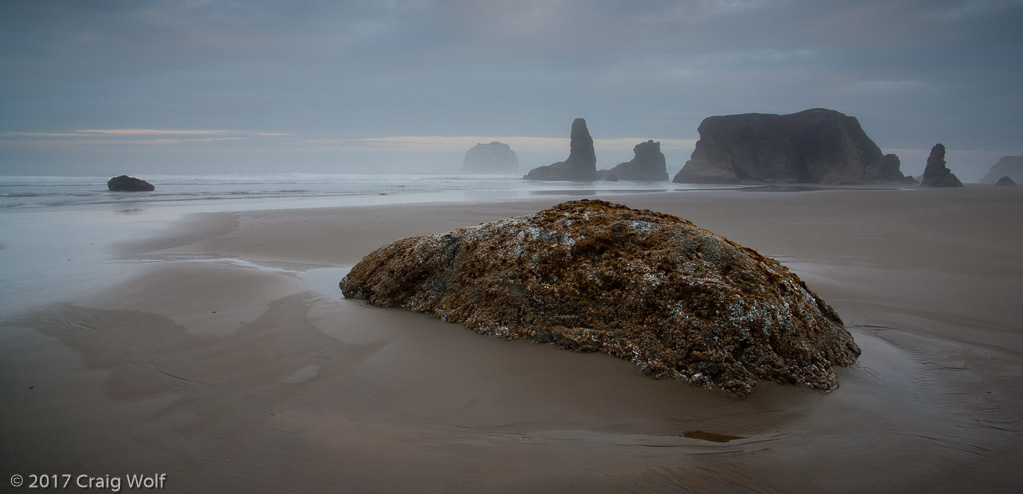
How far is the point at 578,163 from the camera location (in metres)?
101

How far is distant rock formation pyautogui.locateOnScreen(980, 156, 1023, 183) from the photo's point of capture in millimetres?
121875

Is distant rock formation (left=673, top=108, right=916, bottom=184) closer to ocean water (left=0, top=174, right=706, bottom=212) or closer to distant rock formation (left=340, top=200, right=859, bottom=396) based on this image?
ocean water (left=0, top=174, right=706, bottom=212)

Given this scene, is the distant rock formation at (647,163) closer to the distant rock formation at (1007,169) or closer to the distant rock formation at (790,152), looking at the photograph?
the distant rock formation at (790,152)

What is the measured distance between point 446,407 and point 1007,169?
182512 millimetres

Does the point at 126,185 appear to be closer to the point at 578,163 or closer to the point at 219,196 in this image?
the point at 219,196

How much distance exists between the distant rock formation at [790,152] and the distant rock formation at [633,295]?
2942 inches

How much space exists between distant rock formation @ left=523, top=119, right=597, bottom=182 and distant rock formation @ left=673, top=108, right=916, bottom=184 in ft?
73.5

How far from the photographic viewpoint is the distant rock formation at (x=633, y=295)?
10.9ft

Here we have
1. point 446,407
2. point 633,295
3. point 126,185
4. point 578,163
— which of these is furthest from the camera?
point 578,163

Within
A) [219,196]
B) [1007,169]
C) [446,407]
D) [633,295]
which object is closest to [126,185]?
[219,196]

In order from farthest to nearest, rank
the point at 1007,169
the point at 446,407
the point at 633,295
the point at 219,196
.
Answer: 1. the point at 1007,169
2. the point at 219,196
3. the point at 633,295
4. the point at 446,407

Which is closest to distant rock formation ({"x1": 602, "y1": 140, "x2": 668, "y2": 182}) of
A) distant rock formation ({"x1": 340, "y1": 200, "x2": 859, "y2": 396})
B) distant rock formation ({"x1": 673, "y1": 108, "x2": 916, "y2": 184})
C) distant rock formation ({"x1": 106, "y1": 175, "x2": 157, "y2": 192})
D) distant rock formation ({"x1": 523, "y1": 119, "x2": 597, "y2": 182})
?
distant rock formation ({"x1": 523, "y1": 119, "x2": 597, "y2": 182})

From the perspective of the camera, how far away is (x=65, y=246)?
8.84 meters

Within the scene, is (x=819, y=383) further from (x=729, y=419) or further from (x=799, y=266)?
(x=799, y=266)
